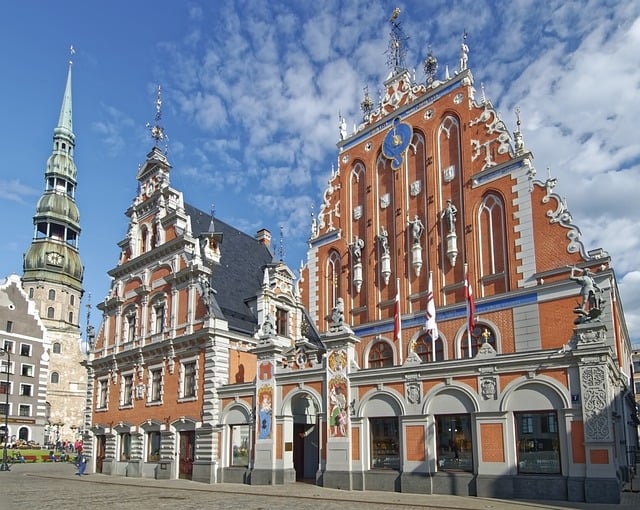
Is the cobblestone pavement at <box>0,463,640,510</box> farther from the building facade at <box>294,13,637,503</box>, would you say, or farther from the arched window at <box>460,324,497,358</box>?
the arched window at <box>460,324,497,358</box>

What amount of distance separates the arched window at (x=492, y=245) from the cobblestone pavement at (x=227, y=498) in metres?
8.67

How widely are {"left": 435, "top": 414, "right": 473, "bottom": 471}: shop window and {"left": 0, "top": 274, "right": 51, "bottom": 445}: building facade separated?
5542 centimetres

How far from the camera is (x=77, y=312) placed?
277 feet

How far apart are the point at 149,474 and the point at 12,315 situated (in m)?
42.4

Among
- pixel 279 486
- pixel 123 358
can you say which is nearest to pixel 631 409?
pixel 279 486

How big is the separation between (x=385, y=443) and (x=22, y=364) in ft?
183

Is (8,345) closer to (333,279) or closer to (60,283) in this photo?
(60,283)

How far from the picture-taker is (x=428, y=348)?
25.4m

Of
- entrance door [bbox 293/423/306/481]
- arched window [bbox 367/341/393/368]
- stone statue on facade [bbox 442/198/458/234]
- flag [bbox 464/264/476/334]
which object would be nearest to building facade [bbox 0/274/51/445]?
entrance door [bbox 293/423/306/481]

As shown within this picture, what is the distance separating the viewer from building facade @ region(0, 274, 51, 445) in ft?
209

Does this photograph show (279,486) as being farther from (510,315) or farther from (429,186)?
(429,186)

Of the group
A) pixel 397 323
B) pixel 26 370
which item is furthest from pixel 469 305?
pixel 26 370

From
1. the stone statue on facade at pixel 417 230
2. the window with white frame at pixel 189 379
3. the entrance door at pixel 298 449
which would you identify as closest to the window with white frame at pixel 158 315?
the window with white frame at pixel 189 379

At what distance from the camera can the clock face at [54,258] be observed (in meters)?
81.8
